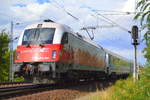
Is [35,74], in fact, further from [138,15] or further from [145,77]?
[138,15]

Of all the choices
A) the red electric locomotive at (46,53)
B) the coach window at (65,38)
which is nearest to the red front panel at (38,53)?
the red electric locomotive at (46,53)

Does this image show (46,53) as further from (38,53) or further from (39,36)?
(39,36)

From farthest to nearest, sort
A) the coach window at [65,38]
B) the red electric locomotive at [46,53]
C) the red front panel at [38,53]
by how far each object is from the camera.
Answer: the coach window at [65,38] < the red front panel at [38,53] < the red electric locomotive at [46,53]

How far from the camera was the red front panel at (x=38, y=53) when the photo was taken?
15.5m

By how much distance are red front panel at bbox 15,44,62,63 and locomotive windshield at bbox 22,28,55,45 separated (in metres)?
0.31

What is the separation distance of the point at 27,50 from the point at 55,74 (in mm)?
2211

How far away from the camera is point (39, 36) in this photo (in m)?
16.4

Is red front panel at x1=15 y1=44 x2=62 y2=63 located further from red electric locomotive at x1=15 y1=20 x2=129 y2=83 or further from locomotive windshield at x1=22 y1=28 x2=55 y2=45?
locomotive windshield at x1=22 y1=28 x2=55 y2=45

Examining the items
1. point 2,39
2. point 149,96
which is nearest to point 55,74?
point 149,96

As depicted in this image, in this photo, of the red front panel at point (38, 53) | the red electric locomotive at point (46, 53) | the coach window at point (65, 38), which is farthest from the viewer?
the coach window at point (65, 38)

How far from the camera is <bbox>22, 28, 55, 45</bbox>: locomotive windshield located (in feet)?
52.9

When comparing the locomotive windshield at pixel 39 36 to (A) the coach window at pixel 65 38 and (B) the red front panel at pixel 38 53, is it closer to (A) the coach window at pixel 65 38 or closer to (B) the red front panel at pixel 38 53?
(B) the red front panel at pixel 38 53

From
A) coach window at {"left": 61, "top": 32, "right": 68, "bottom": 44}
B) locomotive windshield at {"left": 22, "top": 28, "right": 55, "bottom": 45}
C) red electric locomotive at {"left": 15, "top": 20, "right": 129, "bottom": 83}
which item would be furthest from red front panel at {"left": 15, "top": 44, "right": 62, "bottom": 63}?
coach window at {"left": 61, "top": 32, "right": 68, "bottom": 44}

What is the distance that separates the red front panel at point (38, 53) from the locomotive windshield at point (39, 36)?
31 centimetres
